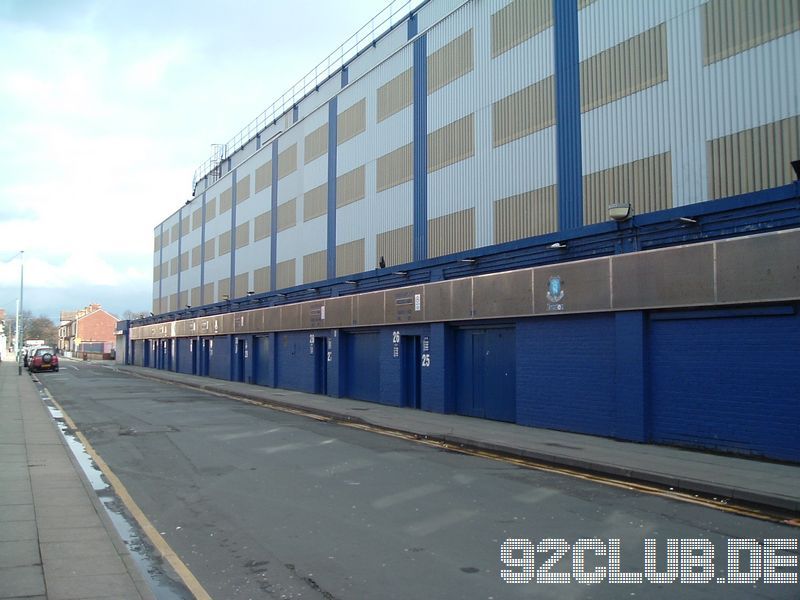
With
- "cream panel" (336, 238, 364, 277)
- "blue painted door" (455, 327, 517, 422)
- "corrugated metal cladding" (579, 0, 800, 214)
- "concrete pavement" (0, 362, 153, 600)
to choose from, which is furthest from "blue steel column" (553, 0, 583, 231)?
"concrete pavement" (0, 362, 153, 600)

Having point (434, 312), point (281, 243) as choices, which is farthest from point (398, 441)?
point (281, 243)

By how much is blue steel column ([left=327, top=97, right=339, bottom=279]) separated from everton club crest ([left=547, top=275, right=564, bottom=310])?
13.7m

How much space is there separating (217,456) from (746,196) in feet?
35.0

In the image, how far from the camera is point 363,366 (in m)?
25.2

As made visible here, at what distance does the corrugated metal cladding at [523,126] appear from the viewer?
41.1 ft

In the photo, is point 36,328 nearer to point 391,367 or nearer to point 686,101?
point 391,367

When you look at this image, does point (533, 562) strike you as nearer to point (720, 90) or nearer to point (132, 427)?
point (720, 90)

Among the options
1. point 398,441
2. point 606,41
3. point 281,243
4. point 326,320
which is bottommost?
point 398,441

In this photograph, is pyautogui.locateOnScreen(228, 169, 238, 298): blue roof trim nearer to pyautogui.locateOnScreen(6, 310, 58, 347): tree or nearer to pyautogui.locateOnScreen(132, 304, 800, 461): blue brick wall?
pyautogui.locateOnScreen(132, 304, 800, 461): blue brick wall

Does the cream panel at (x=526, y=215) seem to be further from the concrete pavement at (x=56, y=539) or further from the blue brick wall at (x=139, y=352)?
the blue brick wall at (x=139, y=352)

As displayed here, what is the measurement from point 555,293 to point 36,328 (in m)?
157

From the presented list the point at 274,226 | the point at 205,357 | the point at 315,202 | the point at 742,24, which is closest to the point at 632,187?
the point at 742,24

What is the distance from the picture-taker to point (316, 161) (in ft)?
98.2

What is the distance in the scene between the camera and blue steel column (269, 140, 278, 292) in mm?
34100
